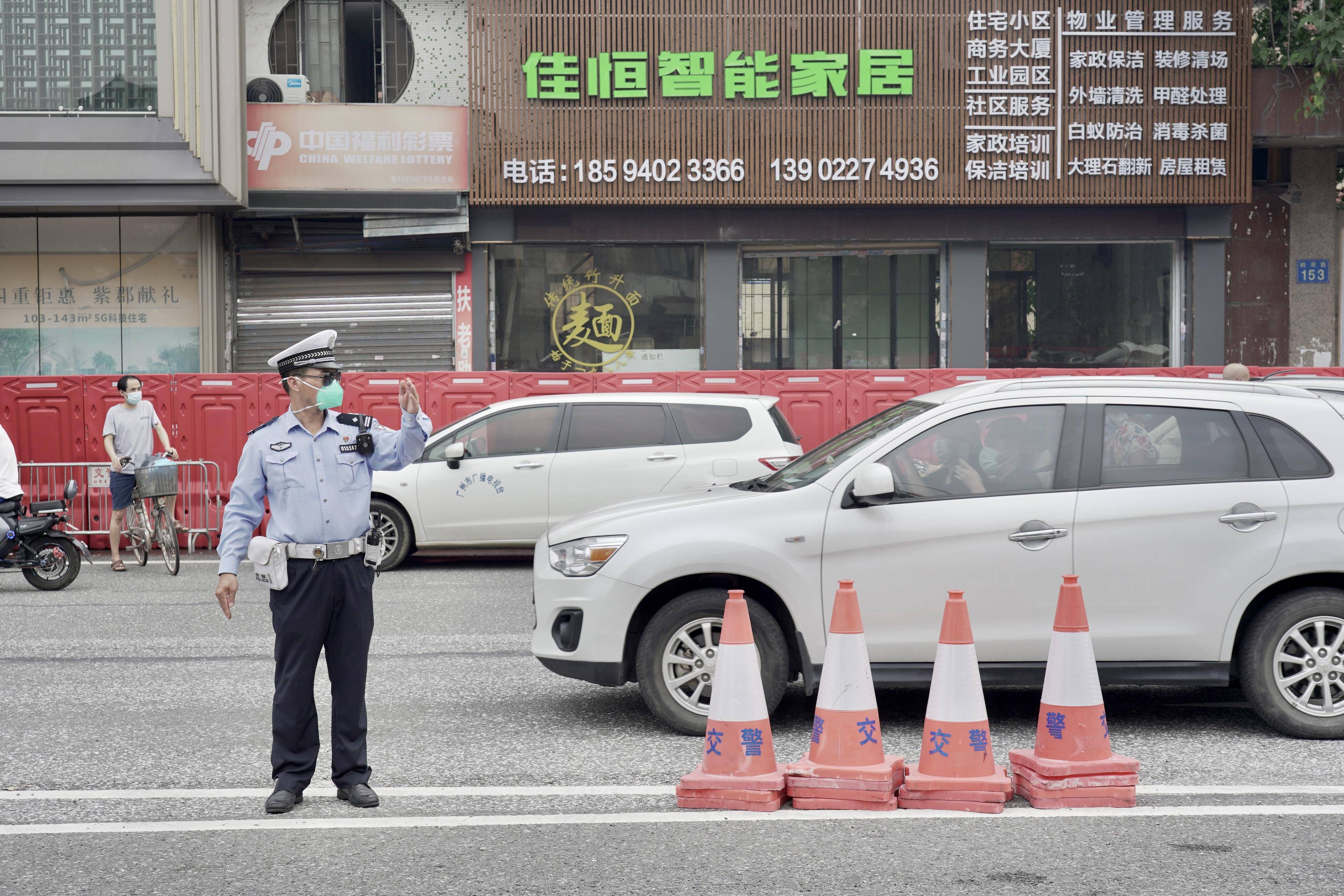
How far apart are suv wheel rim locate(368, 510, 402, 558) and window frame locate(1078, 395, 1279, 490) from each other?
8021 millimetres

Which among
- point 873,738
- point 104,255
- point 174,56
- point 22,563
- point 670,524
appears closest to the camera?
point 873,738

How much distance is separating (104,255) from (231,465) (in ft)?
20.0

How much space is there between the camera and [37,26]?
737 inches

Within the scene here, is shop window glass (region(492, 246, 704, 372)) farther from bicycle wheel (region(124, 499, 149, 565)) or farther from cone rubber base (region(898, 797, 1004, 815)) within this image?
cone rubber base (region(898, 797, 1004, 815))

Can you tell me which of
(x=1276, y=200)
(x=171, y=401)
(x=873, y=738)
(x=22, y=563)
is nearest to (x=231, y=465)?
(x=171, y=401)

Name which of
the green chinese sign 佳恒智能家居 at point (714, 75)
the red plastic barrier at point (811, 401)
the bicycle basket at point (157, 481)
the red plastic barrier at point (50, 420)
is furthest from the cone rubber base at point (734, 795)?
the green chinese sign 佳恒智能家居 at point (714, 75)

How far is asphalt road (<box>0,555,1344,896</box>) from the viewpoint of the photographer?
4516 mm

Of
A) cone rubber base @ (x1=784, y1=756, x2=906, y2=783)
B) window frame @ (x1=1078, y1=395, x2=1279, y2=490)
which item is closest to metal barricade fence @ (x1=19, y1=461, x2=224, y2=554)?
window frame @ (x1=1078, y1=395, x2=1279, y2=490)

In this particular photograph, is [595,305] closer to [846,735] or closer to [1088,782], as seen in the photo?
[846,735]

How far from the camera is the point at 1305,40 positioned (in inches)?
778

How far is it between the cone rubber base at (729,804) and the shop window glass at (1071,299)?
15.9m

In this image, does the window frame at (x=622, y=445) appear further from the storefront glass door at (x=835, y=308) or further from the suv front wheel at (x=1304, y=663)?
the storefront glass door at (x=835, y=308)

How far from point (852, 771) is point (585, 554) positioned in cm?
186

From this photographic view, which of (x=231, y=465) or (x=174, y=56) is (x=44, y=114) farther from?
(x=231, y=465)
